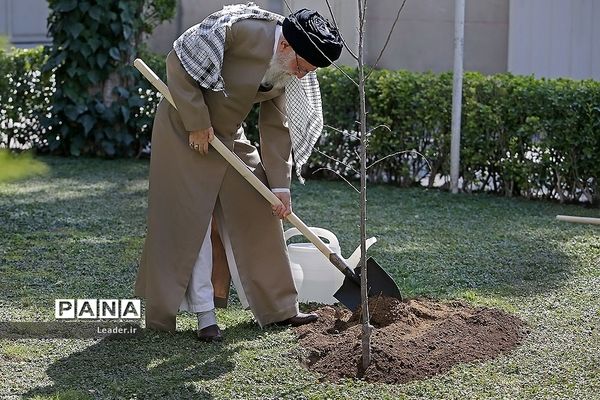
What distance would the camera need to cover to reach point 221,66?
4.58m

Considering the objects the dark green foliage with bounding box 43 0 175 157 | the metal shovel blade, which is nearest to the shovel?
the metal shovel blade

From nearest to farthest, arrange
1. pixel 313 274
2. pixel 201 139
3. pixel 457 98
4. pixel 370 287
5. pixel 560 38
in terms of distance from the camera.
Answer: pixel 201 139
pixel 370 287
pixel 313 274
pixel 457 98
pixel 560 38

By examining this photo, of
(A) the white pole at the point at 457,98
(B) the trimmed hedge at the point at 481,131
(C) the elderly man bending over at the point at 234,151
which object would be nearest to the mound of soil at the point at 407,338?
(C) the elderly man bending over at the point at 234,151

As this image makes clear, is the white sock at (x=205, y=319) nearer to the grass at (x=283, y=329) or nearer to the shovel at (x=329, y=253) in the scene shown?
the grass at (x=283, y=329)

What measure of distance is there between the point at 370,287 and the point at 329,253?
1.01 feet

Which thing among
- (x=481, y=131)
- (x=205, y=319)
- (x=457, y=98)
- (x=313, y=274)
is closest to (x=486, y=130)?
(x=481, y=131)

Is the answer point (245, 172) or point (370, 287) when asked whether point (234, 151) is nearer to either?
point (245, 172)

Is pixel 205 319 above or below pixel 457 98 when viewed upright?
below

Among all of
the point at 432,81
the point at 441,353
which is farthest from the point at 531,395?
the point at 432,81

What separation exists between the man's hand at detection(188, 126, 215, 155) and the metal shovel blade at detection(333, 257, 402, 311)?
3.13 ft

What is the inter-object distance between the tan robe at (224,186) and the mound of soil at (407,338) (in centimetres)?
31

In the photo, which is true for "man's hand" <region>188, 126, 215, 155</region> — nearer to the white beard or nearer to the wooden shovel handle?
the wooden shovel handle

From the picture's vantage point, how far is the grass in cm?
431

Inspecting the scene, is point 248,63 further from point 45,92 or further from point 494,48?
point 494,48
